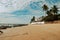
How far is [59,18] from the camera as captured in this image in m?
63.5

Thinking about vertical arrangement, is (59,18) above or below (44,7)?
below

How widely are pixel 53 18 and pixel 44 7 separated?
13723 millimetres

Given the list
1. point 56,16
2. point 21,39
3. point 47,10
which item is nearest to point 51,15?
point 56,16

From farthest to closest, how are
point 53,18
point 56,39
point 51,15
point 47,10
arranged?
point 47,10 → point 51,15 → point 53,18 → point 56,39

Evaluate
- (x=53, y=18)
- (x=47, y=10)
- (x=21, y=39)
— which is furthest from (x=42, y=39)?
(x=47, y=10)

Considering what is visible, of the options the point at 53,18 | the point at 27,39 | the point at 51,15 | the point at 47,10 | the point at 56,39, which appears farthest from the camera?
the point at 47,10

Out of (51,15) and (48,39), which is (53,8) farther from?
(48,39)

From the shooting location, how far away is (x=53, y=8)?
69.2m

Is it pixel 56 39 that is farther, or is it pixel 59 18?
pixel 59 18

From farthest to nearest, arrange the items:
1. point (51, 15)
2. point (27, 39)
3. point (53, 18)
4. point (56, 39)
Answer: point (51, 15), point (53, 18), point (27, 39), point (56, 39)

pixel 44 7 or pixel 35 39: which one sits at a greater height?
pixel 44 7

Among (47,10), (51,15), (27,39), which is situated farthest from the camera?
(47,10)

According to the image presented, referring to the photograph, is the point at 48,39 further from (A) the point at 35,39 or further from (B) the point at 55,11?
(B) the point at 55,11

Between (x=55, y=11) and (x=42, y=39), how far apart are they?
57.6 metres
